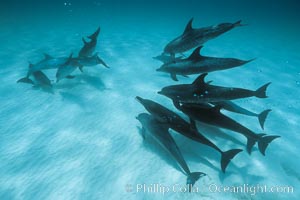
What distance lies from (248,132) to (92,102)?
4.26 meters

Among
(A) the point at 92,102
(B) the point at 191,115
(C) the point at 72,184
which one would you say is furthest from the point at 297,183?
(A) the point at 92,102

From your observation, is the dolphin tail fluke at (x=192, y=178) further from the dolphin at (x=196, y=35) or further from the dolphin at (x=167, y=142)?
the dolphin at (x=196, y=35)

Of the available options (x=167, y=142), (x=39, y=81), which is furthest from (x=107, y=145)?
(x=39, y=81)

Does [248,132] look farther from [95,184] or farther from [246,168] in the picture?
[95,184]

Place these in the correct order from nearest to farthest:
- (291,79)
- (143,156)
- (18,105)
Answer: (143,156) < (18,105) < (291,79)

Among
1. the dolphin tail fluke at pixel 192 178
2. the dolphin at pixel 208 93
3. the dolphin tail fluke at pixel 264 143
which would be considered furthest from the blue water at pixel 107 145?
the dolphin at pixel 208 93

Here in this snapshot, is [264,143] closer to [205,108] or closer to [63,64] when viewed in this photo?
[205,108]

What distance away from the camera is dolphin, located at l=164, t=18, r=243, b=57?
490 cm

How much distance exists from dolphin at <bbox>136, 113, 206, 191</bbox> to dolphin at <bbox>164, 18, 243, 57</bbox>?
232 cm

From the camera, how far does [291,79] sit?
9.73 m

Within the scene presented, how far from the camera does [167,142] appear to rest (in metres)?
4.29

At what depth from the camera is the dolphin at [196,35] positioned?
16.1 ft

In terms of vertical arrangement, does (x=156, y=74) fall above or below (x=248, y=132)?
below

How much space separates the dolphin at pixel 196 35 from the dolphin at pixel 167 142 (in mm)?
2319
